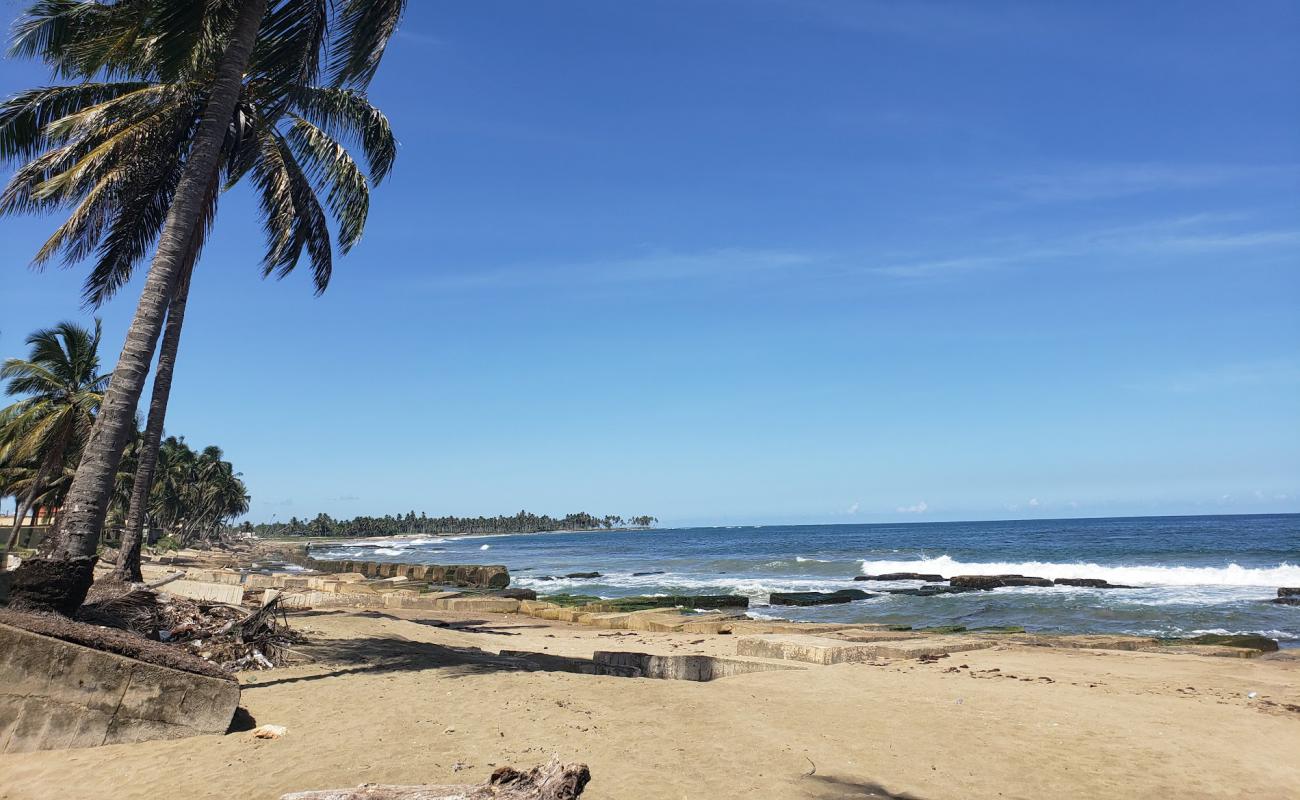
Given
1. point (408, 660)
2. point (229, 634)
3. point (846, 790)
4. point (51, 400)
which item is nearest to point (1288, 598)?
point (846, 790)

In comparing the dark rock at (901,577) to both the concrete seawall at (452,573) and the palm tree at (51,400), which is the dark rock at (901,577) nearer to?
the concrete seawall at (452,573)

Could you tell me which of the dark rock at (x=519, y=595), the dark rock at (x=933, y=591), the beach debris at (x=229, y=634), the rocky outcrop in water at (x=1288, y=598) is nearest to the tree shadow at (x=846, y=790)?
the beach debris at (x=229, y=634)

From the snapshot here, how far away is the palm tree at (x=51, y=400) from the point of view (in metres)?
23.3

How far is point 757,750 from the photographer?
676 cm

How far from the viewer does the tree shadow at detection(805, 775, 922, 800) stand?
→ 5.64m

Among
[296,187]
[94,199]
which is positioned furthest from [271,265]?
[94,199]

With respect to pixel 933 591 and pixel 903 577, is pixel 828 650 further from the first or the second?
pixel 903 577

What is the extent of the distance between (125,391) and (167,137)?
6185mm

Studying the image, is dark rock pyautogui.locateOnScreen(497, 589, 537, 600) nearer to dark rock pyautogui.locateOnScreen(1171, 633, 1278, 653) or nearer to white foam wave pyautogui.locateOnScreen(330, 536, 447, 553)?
dark rock pyautogui.locateOnScreen(1171, 633, 1278, 653)

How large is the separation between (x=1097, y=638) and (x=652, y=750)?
1374cm

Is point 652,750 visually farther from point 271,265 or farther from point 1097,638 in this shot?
point 1097,638

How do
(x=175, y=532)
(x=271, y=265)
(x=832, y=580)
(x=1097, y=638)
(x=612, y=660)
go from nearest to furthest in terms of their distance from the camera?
(x=612, y=660), (x=271, y=265), (x=1097, y=638), (x=832, y=580), (x=175, y=532)

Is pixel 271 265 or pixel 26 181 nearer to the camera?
pixel 26 181

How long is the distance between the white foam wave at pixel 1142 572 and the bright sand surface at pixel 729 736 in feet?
105
